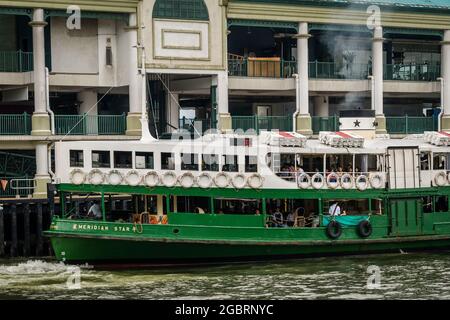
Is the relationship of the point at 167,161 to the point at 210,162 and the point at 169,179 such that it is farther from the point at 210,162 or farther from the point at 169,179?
the point at 210,162

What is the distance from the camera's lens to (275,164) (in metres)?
40.1

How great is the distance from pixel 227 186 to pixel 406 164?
7305mm

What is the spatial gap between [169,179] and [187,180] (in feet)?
1.98

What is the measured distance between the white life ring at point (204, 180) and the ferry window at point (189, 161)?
54cm

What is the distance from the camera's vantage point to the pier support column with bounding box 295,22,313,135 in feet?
A: 180

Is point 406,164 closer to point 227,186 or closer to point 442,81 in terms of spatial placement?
point 227,186

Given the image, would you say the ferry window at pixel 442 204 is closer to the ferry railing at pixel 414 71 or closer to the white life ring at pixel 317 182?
the white life ring at pixel 317 182

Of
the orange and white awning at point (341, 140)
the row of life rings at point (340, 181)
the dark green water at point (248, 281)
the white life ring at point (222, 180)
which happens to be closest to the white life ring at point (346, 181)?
the row of life rings at point (340, 181)

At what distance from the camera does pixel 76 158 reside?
Answer: 39.5 metres

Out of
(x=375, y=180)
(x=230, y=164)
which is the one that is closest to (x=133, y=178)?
(x=230, y=164)

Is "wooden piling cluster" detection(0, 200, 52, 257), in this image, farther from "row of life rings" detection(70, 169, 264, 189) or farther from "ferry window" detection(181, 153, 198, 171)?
"ferry window" detection(181, 153, 198, 171)

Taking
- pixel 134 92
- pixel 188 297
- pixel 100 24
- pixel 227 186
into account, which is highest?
pixel 100 24

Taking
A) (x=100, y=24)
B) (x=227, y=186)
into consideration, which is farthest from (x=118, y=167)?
(x=100, y=24)

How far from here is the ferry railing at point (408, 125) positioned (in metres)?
58.9
